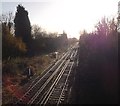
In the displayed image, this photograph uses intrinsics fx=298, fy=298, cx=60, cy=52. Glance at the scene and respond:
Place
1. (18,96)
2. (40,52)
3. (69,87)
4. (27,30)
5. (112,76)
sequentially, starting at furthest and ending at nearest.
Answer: (40,52) < (27,30) < (69,87) < (18,96) < (112,76)

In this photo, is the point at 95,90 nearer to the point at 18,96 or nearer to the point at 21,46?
the point at 18,96

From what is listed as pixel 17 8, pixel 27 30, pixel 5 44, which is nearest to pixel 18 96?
pixel 5 44

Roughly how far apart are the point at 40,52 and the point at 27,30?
9.10 meters

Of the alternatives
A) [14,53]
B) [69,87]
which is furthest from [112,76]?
[14,53]

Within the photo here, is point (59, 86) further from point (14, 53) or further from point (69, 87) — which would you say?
point (14, 53)

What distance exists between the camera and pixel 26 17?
59938 millimetres

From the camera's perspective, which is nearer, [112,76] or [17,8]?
[112,76]

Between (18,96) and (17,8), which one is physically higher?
(17,8)

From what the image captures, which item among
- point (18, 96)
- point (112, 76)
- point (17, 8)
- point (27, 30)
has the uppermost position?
point (17, 8)

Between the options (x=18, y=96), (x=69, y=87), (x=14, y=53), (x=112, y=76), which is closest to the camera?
(x=112, y=76)

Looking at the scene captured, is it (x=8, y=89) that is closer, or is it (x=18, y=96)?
(x=18, y=96)

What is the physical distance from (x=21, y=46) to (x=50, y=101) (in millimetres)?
32687

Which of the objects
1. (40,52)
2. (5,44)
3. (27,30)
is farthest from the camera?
(40,52)

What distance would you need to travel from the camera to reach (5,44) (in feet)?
148
